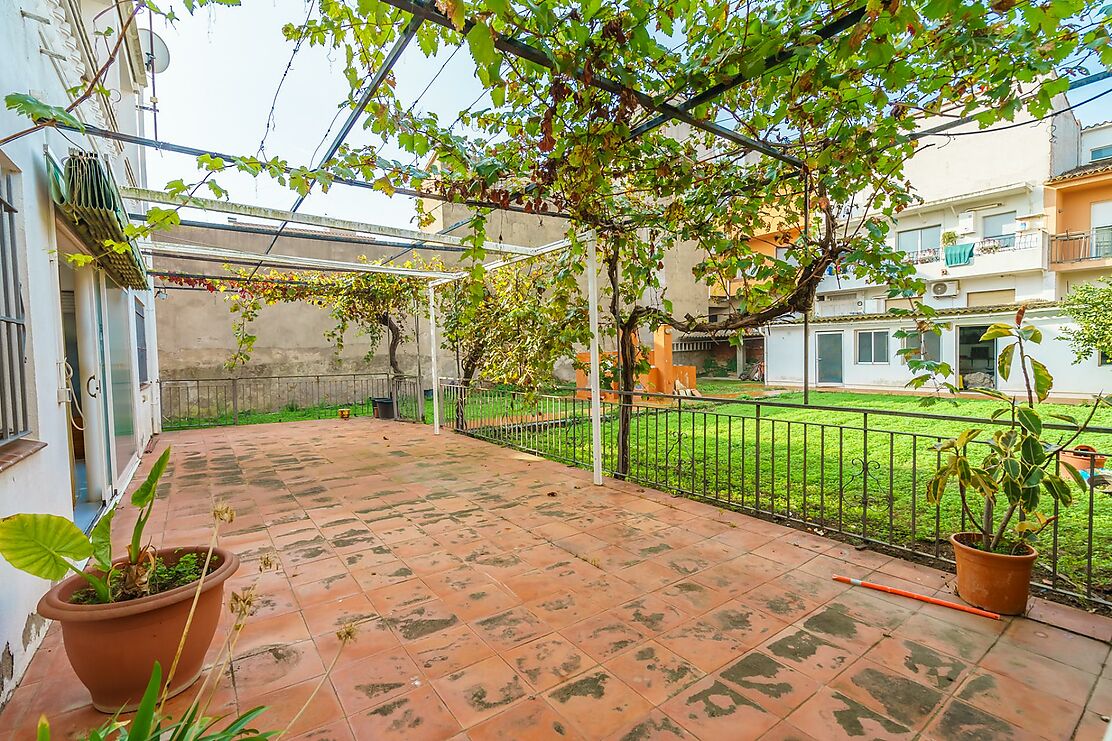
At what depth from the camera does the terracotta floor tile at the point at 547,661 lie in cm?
198

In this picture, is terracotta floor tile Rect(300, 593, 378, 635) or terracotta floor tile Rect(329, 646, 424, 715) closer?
terracotta floor tile Rect(329, 646, 424, 715)

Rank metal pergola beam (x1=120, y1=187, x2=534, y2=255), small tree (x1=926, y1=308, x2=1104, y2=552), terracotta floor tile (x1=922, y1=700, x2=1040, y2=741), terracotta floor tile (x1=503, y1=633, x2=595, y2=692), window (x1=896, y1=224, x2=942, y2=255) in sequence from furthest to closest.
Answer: window (x1=896, y1=224, x2=942, y2=255) < metal pergola beam (x1=120, y1=187, x2=534, y2=255) < small tree (x1=926, y1=308, x2=1104, y2=552) < terracotta floor tile (x1=503, y1=633, x2=595, y2=692) < terracotta floor tile (x1=922, y1=700, x2=1040, y2=741)

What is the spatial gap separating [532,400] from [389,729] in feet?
13.9

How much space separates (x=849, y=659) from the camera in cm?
207

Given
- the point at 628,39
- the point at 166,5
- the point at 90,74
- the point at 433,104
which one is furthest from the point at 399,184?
the point at 90,74

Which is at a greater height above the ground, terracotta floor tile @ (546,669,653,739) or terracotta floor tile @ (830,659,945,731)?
terracotta floor tile @ (546,669,653,739)

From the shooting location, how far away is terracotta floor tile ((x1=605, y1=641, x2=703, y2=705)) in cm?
190

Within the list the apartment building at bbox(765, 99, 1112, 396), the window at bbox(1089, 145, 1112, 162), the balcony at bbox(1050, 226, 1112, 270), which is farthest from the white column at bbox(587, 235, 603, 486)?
the window at bbox(1089, 145, 1112, 162)

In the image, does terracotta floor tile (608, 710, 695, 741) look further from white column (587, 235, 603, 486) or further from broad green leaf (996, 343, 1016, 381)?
white column (587, 235, 603, 486)

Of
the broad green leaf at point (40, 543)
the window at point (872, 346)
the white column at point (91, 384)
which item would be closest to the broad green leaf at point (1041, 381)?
the broad green leaf at point (40, 543)

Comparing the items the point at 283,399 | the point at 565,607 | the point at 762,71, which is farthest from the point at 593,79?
the point at 283,399

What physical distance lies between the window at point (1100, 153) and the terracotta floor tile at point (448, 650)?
72.5 ft

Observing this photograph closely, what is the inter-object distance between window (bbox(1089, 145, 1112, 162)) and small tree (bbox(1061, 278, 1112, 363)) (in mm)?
6997

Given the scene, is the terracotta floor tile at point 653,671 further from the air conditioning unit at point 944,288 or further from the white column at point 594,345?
the air conditioning unit at point 944,288
